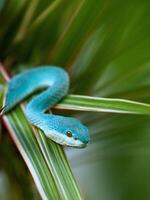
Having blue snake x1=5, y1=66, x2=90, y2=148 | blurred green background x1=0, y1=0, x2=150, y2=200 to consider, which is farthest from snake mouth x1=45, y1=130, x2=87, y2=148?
blurred green background x1=0, y1=0, x2=150, y2=200

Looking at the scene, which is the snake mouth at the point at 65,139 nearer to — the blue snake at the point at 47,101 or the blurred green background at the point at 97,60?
the blue snake at the point at 47,101

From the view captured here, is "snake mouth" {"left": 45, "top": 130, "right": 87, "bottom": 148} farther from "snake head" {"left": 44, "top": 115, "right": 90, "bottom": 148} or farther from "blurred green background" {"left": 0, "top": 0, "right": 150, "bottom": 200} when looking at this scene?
"blurred green background" {"left": 0, "top": 0, "right": 150, "bottom": 200}

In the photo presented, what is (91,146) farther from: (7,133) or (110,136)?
(7,133)

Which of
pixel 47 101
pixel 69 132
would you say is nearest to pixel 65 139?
pixel 69 132

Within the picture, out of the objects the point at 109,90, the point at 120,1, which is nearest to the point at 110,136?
the point at 109,90

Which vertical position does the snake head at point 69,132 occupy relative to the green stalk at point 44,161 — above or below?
below

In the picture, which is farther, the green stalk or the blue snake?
the blue snake

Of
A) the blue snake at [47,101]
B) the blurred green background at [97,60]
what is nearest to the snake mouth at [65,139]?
the blue snake at [47,101]
